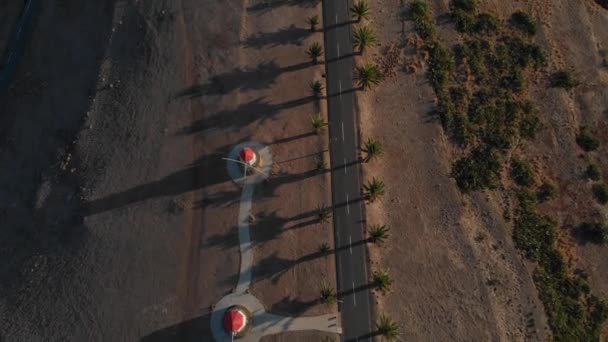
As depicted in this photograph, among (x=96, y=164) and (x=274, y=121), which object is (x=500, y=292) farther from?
(x=96, y=164)

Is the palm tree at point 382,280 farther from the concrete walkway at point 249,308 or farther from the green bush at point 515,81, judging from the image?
the green bush at point 515,81

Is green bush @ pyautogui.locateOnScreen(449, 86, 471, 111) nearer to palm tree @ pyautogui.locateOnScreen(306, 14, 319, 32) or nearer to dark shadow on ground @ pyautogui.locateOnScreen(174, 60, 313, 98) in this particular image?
dark shadow on ground @ pyautogui.locateOnScreen(174, 60, 313, 98)

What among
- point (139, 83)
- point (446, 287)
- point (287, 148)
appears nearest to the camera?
point (446, 287)

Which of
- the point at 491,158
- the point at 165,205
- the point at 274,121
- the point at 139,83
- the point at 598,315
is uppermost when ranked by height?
the point at 139,83

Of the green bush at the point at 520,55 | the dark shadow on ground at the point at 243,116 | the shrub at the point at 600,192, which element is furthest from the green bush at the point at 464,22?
the shrub at the point at 600,192

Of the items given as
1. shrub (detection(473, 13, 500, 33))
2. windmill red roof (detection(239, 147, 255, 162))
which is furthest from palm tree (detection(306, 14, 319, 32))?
shrub (detection(473, 13, 500, 33))

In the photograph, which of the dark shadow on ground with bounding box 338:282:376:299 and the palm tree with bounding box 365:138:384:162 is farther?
the palm tree with bounding box 365:138:384:162

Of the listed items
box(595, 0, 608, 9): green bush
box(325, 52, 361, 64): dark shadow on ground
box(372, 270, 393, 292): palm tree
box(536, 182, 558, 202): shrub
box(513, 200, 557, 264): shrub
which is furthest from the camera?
box(595, 0, 608, 9): green bush

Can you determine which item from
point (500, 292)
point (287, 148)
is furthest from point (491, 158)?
point (287, 148)
